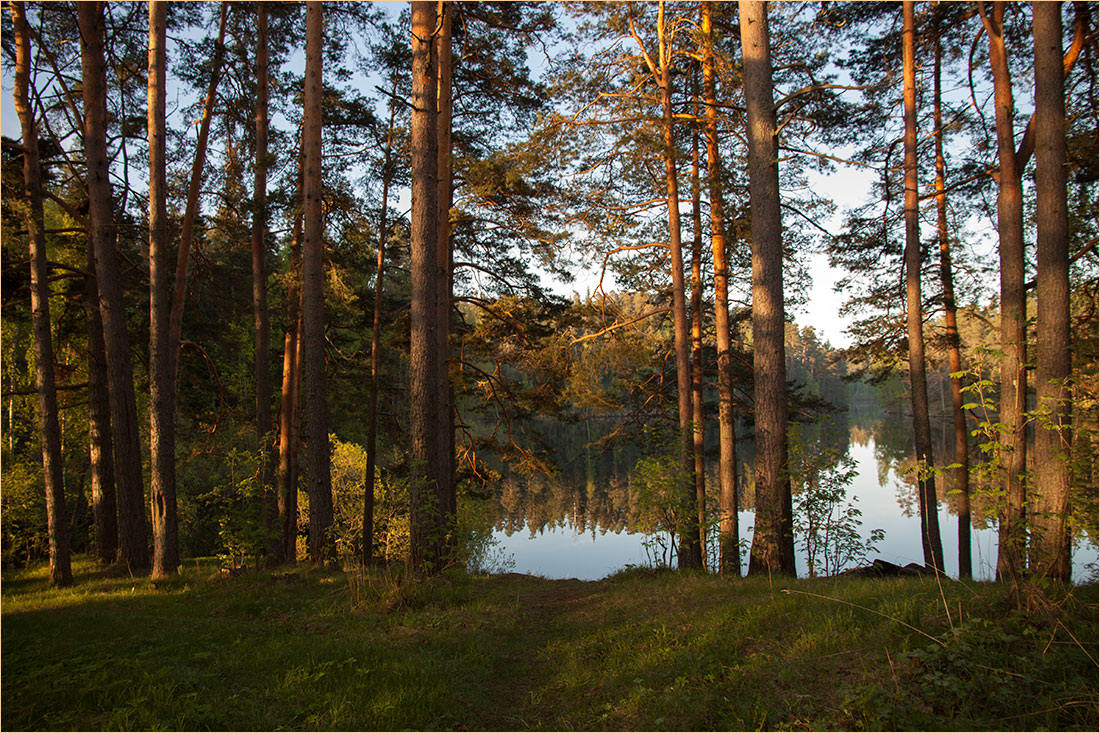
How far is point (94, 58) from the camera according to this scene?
869 centimetres

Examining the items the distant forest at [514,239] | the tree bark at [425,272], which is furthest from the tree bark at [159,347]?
the tree bark at [425,272]

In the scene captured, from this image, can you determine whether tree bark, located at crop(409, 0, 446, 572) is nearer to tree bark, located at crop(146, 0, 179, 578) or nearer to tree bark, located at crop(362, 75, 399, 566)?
tree bark, located at crop(146, 0, 179, 578)

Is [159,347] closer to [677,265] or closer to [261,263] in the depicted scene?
[261,263]

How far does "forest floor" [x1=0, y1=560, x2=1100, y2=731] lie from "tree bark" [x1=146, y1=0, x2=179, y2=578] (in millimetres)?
1739

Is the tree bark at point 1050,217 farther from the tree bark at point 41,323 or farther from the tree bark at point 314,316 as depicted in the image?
the tree bark at point 41,323

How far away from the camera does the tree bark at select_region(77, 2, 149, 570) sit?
8508mm

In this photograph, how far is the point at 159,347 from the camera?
25.8 feet

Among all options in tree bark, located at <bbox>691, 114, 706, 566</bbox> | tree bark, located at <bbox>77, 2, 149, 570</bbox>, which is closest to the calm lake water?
tree bark, located at <bbox>691, 114, 706, 566</bbox>

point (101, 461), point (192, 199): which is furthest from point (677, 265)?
point (101, 461)

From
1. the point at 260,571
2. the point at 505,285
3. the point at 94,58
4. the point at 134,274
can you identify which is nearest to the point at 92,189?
the point at 94,58

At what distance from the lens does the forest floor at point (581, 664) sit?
305 centimetres

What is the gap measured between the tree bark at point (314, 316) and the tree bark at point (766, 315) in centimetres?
616

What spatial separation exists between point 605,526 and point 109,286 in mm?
18159

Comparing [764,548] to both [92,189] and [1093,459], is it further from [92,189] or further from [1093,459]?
[92,189]
